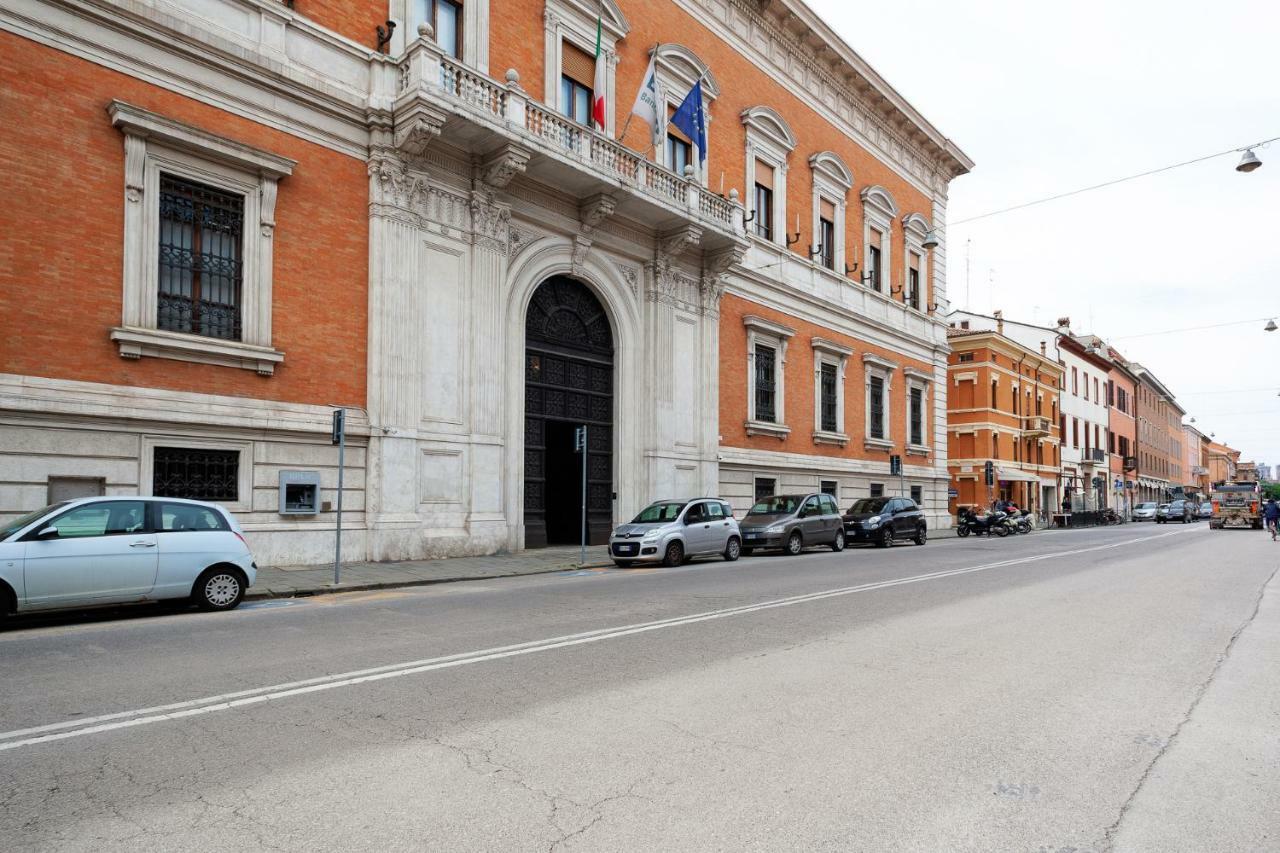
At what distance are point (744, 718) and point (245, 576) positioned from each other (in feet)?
25.3

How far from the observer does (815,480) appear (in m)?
29.4

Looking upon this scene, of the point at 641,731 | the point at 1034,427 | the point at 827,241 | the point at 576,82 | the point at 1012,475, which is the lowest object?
the point at 641,731

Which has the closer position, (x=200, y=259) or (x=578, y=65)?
(x=200, y=259)

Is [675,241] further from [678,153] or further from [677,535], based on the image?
[677,535]

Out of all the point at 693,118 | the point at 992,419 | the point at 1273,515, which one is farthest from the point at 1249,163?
the point at 992,419

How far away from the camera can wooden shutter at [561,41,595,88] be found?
68.9ft

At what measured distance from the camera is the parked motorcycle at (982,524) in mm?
32816

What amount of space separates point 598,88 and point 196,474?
13251mm

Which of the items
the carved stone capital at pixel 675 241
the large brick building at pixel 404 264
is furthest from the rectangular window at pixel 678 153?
the carved stone capital at pixel 675 241

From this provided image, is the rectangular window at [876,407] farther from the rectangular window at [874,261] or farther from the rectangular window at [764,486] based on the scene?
the rectangular window at [764,486]

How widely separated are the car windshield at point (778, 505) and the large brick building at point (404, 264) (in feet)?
7.02

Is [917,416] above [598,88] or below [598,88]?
below

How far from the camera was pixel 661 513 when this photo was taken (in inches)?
736

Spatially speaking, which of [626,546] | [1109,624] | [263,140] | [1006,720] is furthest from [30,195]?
[1109,624]
